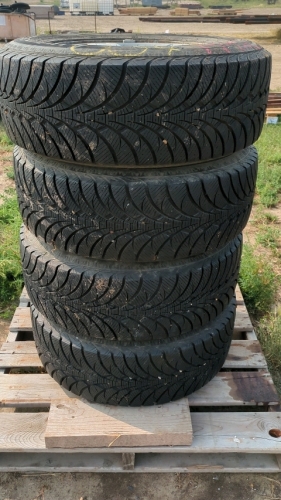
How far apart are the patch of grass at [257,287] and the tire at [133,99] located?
1.76 m

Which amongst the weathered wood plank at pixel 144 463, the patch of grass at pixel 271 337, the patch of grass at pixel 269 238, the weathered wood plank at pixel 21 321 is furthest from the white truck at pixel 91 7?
the weathered wood plank at pixel 144 463

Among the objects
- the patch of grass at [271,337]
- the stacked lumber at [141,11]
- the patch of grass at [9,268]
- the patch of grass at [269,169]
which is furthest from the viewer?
the stacked lumber at [141,11]

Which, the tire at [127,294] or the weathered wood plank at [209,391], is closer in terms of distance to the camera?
the tire at [127,294]

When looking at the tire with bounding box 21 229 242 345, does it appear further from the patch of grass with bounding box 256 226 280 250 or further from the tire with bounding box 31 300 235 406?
the patch of grass with bounding box 256 226 280 250

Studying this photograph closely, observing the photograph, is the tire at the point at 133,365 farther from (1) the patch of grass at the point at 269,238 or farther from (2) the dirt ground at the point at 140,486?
(1) the patch of grass at the point at 269,238

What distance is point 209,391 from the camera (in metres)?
2.29

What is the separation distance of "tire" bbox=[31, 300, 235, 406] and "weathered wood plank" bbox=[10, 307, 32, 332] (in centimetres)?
57

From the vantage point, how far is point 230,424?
7.00 feet

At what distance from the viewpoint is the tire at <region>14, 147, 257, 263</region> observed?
5.33 feet

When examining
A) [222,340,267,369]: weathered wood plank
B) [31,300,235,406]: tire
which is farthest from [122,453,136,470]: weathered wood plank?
[222,340,267,369]: weathered wood plank

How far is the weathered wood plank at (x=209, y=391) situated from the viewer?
87.5 inches

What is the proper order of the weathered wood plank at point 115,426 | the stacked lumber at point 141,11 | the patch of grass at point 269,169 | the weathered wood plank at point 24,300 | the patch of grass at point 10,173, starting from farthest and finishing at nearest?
the stacked lumber at point 141,11 < the patch of grass at point 10,173 < the patch of grass at point 269,169 < the weathered wood plank at point 24,300 < the weathered wood plank at point 115,426

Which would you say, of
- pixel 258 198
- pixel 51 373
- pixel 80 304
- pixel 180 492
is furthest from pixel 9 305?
pixel 258 198

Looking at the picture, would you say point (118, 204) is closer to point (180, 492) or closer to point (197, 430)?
point (197, 430)
